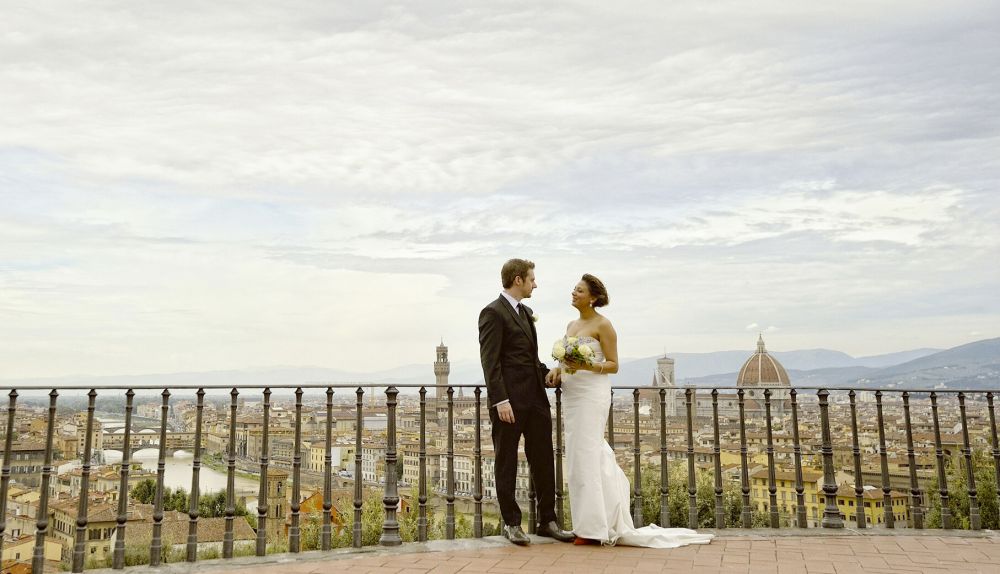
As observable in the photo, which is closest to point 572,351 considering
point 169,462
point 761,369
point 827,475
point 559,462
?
point 559,462

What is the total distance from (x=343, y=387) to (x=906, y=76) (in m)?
9.07

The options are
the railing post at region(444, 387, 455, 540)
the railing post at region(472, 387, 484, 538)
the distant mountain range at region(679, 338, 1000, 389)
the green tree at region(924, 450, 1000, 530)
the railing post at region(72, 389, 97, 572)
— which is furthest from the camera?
the distant mountain range at region(679, 338, 1000, 389)

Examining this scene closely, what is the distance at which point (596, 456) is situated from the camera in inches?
187

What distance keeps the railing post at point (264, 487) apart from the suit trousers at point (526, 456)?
4.88ft

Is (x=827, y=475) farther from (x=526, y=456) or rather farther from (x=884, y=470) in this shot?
(x=526, y=456)

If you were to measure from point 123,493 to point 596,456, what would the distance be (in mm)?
3034

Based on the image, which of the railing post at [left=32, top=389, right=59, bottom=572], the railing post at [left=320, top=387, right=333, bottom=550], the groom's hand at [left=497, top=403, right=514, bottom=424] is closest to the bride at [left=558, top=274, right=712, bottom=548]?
the groom's hand at [left=497, top=403, right=514, bottom=424]

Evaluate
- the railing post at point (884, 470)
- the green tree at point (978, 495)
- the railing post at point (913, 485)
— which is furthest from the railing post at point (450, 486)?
the green tree at point (978, 495)

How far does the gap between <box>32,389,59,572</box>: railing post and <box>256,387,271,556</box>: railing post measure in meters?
1.25

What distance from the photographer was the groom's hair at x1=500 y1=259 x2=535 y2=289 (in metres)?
4.76

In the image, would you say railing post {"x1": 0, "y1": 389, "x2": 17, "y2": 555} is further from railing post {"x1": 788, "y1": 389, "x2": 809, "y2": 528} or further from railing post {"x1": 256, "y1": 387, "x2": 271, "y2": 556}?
railing post {"x1": 788, "y1": 389, "x2": 809, "y2": 528}

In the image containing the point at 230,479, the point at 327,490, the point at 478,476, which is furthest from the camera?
the point at 478,476

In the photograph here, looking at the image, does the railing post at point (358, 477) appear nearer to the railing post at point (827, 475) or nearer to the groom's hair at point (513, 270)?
the groom's hair at point (513, 270)

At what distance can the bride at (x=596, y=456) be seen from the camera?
4719mm
